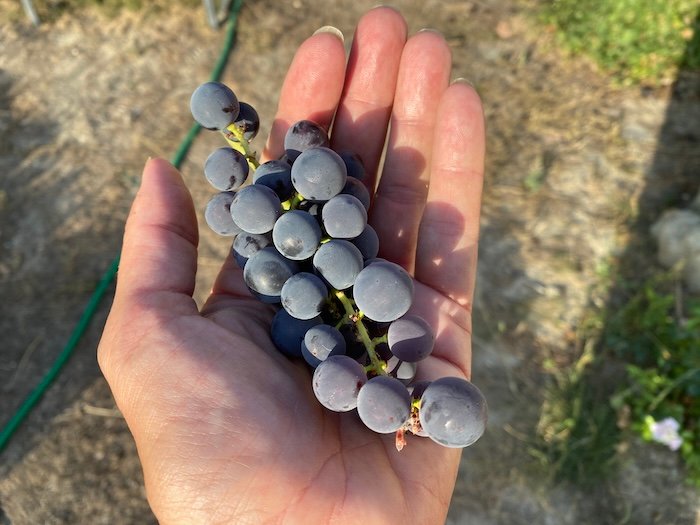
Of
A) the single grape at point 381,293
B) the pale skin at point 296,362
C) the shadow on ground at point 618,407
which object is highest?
the single grape at point 381,293

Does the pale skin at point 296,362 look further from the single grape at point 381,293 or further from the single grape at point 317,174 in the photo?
the single grape at point 317,174

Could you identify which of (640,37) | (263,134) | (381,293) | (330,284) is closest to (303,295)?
(330,284)

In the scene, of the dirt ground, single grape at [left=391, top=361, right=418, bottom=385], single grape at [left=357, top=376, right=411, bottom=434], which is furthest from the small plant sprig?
single grape at [left=357, top=376, right=411, bottom=434]

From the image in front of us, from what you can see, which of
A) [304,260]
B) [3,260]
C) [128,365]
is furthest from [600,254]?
[3,260]

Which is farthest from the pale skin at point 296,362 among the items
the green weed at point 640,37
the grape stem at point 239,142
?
the green weed at point 640,37

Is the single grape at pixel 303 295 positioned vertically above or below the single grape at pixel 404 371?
above

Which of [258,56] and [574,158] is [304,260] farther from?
[258,56]
